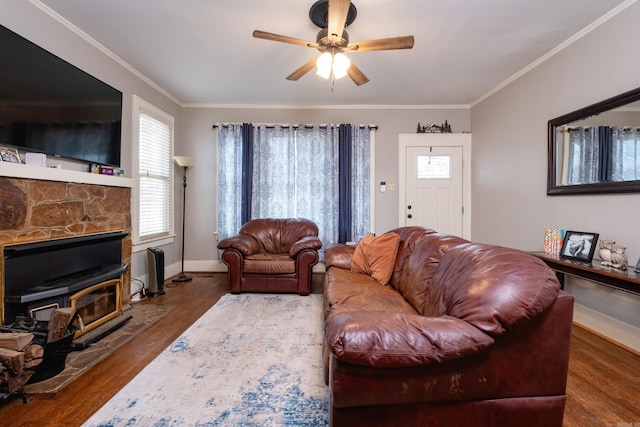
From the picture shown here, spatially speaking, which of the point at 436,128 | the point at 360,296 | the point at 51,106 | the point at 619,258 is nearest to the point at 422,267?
the point at 360,296

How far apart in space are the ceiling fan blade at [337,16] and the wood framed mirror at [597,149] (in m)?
2.31

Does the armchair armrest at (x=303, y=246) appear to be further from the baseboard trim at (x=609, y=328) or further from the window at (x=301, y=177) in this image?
the baseboard trim at (x=609, y=328)

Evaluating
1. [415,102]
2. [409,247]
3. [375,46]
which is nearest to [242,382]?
[409,247]

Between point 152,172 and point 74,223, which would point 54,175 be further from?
point 152,172

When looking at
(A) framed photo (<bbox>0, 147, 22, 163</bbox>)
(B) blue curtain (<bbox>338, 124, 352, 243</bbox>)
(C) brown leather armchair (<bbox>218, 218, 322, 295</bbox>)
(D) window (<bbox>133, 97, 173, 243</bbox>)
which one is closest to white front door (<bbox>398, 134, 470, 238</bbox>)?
(B) blue curtain (<bbox>338, 124, 352, 243</bbox>)

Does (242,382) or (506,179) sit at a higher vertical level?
(506,179)

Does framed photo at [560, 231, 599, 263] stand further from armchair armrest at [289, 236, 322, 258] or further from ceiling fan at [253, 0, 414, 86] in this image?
armchair armrest at [289, 236, 322, 258]

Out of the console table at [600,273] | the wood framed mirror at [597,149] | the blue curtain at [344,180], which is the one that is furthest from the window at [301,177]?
the console table at [600,273]

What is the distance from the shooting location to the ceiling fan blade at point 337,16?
1.75m

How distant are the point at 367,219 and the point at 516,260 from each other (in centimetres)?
331

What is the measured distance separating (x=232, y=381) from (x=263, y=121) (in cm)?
382

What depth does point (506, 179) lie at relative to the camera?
3.72 m

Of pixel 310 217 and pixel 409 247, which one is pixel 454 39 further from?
pixel 310 217

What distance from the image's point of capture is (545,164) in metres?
3.07
